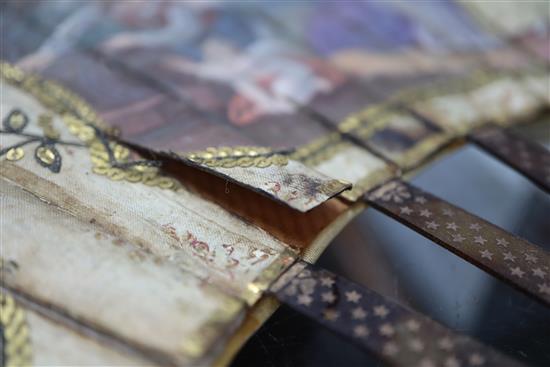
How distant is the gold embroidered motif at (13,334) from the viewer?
124cm

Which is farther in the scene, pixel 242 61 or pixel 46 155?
pixel 242 61

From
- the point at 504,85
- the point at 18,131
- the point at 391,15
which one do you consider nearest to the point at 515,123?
the point at 504,85

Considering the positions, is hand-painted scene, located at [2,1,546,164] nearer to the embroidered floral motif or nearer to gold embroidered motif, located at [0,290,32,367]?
the embroidered floral motif

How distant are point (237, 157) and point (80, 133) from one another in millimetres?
538

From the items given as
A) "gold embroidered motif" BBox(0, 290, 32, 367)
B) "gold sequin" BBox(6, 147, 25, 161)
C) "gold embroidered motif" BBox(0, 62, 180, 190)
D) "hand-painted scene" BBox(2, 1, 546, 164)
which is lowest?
"gold embroidered motif" BBox(0, 290, 32, 367)

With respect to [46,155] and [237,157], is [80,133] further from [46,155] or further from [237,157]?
[237,157]

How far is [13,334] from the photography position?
1276 mm

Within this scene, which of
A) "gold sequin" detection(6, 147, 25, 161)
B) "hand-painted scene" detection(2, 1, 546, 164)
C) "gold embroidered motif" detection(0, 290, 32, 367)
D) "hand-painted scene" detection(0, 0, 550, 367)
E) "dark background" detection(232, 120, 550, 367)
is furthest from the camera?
"hand-painted scene" detection(2, 1, 546, 164)

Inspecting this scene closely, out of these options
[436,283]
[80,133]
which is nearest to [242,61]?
[80,133]

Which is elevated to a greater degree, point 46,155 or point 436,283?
point 436,283

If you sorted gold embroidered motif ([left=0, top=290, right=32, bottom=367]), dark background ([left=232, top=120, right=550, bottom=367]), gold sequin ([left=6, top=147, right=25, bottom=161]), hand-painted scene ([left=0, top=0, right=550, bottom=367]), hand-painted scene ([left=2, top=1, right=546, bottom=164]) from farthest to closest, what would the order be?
hand-painted scene ([left=2, top=1, right=546, bottom=164]), gold sequin ([left=6, top=147, right=25, bottom=161]), dark background ([left=232, top=120, right=550, bottom=367]), hand-painted scene ([left=0, top=0, right=550, bottom=367]), gold embroidered motif ([left=0, top=290, right=32, bottom=367])

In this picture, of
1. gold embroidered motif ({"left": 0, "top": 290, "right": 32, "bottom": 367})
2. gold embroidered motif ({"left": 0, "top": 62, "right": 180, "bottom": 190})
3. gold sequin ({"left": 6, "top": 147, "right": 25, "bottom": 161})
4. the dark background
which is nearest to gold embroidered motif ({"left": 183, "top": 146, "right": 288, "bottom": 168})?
gold embroidered motif ({"left": 0, "top": 62, "right": 180, "bottom": 190})

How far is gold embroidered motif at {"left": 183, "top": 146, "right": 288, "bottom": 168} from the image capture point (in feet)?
5.53

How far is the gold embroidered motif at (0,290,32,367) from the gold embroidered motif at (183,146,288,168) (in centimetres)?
61
